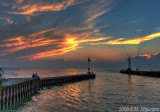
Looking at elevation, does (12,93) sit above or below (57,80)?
above

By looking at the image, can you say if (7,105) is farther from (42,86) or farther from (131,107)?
(42,86)

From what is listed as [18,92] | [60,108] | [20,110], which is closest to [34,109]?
[20,110]

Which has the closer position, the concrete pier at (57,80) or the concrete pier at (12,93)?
the concrete pier at (12,93)

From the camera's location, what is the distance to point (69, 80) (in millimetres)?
69312

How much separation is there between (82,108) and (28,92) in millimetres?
15466

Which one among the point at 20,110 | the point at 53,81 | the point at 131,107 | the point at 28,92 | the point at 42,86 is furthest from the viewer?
the point at 53,81

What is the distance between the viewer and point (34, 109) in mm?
23141

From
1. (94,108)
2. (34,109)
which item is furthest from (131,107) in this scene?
(34,109)

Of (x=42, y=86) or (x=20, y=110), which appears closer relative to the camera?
(x=20, y=110)

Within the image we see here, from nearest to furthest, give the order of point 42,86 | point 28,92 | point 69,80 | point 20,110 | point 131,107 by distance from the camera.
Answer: point 20,110, point 131,107, point 28,92, point 42,86, point 69,80

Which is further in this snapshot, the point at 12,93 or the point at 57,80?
the point at 57,80

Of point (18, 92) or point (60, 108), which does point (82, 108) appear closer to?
point (60, 108)

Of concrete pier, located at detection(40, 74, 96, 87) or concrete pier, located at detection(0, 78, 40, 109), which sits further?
concrete pier, located at detection(40, 74, 96, 87)

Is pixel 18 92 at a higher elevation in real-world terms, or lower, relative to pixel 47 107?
higher
